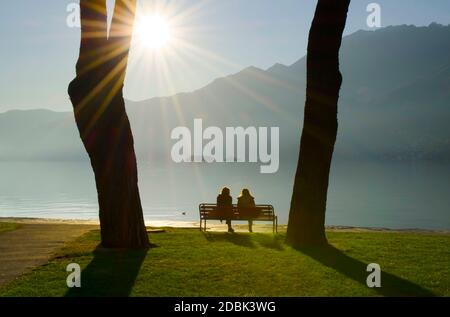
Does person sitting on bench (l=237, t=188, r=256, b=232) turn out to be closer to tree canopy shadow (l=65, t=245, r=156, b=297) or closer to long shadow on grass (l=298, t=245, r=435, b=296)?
long shadow on grass (l=298, t=245, r=435, b=296)

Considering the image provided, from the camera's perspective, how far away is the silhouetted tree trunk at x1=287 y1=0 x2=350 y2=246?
13.5 metres

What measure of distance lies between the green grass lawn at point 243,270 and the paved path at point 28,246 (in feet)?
1.35

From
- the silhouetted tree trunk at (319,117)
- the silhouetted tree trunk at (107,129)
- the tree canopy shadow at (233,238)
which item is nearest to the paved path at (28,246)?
the silhouetted tree trunk at (107,129)

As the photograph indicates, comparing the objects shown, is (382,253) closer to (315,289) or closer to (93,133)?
(315,289)

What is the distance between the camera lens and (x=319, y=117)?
13609mm

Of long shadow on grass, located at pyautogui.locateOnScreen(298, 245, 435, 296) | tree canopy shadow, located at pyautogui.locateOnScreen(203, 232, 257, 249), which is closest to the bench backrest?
tree canopy shadow, located at pyautogui.locateOnScreen(203, 232, 257, 249)

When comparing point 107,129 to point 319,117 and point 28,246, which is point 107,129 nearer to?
point 28,246

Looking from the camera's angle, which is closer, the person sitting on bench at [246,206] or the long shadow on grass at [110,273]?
the long shadow on grass at [110,273]

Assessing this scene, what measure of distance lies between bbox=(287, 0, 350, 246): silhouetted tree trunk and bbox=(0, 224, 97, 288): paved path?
6096 mm

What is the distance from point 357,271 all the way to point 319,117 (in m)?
4.60

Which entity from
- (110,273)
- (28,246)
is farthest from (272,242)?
(28,246)

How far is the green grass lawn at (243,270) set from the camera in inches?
340

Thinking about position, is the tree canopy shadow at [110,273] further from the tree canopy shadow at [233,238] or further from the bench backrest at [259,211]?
the bench backrest at [259,211]
